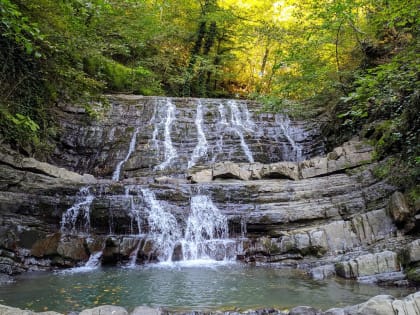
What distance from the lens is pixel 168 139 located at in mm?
17672

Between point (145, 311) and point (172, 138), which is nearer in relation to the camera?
point (145, 311)

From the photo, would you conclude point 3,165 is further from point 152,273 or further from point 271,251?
point 271,251

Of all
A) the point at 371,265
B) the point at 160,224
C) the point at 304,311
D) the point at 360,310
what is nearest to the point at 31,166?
the point at 160,224

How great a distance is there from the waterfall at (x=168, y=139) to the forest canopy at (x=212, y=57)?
90.4 inches

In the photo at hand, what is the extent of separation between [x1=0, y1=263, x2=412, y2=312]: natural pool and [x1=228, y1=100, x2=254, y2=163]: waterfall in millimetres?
8274

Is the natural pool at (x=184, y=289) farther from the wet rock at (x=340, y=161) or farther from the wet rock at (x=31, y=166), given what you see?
the wet rock at (x=340, y=161)

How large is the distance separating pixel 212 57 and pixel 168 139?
12.3m

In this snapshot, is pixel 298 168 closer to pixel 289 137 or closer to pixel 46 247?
pixel 289 137

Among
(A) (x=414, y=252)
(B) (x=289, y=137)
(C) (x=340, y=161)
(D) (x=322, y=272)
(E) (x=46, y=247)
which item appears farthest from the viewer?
(B) (x=289, y=137)

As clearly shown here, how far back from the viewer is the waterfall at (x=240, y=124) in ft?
57.3

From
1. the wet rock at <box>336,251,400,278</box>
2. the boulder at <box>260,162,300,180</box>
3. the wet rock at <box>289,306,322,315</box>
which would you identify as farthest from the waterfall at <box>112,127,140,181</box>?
the wet rock at <box>289,306,322,315</box>

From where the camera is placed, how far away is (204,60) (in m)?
25.1

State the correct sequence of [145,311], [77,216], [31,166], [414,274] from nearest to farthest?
[145,311]
[414,274]
[77,216]
[31,166]

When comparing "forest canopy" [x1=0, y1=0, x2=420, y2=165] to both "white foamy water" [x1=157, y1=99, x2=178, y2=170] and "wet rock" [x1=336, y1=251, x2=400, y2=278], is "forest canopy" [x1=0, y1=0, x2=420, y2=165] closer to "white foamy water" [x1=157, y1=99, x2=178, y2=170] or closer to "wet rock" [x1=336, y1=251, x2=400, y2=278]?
"white foamy water" [x1=157, y1=99, x2=178, y2=170]
